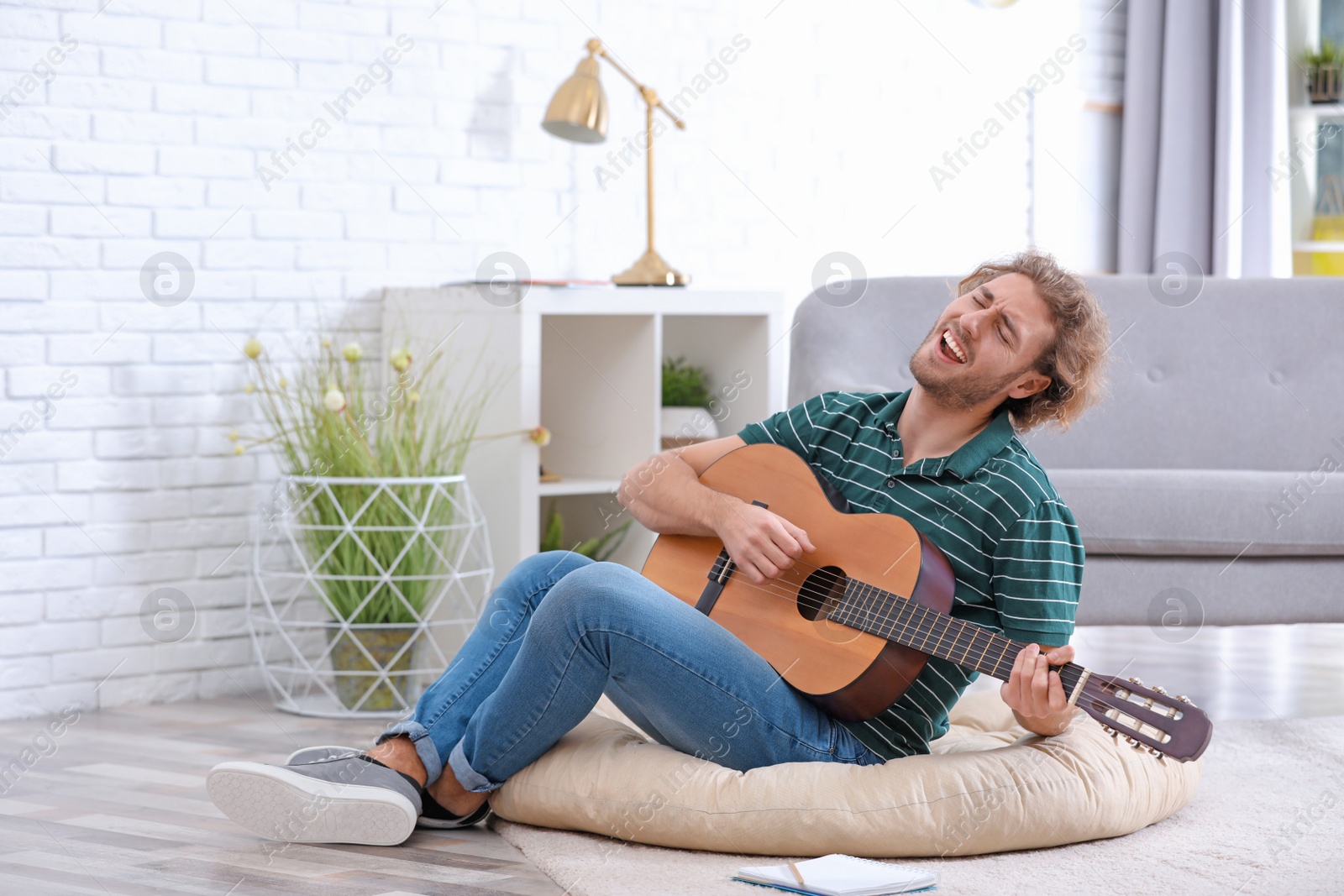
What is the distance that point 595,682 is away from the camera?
173 cm

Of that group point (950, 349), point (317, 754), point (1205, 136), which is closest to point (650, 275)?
point (950, 349)

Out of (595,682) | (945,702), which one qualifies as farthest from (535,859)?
(945,702)

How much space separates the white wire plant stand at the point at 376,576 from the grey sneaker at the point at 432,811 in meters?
0.68

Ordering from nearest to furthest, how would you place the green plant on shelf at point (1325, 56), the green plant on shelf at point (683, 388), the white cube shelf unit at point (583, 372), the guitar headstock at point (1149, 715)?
1. the guitar headstock at point (1149, 715)
2. the white cube shelf unit at point (583, 372)
3. the green plant on shelf at point (683, 388)
4. the green plant on shelf at point (1325, 56)

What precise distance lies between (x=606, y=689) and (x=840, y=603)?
0.34m

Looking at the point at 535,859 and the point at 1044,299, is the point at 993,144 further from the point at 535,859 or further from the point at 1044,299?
the point at 535,859

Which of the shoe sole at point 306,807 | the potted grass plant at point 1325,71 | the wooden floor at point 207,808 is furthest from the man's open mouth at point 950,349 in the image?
the potted grass plant at point 1325,71

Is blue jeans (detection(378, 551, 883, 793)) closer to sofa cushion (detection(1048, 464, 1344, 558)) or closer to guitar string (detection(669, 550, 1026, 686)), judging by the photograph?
guitar string (detection(669, 550, 1026, 686))

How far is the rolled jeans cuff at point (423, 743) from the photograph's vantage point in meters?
1.82

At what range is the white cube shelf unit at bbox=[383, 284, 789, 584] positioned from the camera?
112 inches

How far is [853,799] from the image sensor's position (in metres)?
1.71

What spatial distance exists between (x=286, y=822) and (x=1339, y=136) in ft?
11.8

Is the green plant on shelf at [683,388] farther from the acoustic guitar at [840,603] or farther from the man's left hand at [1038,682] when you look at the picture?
the man's left hand at [1038,682]

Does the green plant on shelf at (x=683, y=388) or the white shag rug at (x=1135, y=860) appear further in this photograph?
the green plant on shelf at (x=683, y=388)
